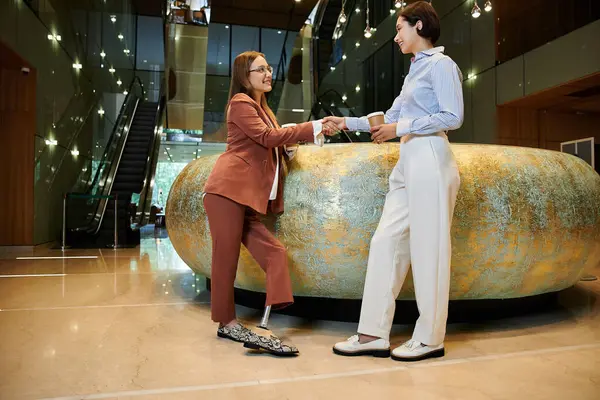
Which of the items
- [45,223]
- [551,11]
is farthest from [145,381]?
[551,11]

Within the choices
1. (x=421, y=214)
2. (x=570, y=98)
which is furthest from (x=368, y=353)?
(x=570, y=98)

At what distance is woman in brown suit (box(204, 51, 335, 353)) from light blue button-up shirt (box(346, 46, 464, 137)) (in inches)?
16.2

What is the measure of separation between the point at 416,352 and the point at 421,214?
602 mm

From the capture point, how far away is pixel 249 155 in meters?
2.41

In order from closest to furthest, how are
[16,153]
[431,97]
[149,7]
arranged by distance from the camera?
[431,97] → [16,153] → [149,7]

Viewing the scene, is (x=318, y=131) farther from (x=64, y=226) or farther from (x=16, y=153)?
(x=16, y=153)

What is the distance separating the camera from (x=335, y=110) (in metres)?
11.0

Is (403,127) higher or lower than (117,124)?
lower

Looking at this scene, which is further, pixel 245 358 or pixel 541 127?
pixel 541 127

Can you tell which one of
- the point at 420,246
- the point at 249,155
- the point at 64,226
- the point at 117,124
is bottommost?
the point at 64,226

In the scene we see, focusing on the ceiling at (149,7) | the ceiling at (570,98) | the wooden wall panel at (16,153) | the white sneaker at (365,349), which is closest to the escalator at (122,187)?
the wooden wall panel at (16,153)

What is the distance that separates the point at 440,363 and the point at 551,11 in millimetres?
8956

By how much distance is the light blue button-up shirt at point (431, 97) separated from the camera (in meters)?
2.08

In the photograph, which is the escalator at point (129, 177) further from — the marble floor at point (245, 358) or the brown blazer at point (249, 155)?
the brown blazer at point (249, 155)
